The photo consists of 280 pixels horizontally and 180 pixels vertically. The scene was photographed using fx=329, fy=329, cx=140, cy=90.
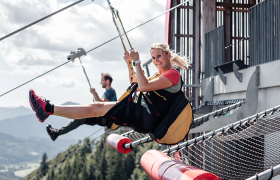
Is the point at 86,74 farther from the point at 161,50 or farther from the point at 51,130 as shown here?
→ the point at 161,50

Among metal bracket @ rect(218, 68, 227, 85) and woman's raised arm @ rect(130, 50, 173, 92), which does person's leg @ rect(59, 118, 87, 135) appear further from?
metal bracket @ rect(218, 68, 227, 85)

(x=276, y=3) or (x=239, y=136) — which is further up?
(x=276, y=3)

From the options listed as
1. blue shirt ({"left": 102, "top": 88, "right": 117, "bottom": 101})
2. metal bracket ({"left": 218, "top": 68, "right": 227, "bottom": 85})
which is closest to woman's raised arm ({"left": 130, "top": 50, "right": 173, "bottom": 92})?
blue shirt ({"left": 102, "top": 88, "right": 117, "bottom": 101})

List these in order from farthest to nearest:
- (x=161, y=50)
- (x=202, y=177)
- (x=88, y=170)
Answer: (x=88, y=170), (x=161, y=50), (x=202, y=177)

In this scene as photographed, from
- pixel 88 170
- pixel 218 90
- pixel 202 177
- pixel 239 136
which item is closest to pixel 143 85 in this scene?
pixel 202 177

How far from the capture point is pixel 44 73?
430 cm

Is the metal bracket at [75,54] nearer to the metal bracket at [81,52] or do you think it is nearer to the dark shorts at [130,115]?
the metal bracket at [81,52]

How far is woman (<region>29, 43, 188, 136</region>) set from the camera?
2.46 meters

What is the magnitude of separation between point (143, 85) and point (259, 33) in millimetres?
4122

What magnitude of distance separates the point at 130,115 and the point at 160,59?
0.53 meters

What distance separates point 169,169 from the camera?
7.82 ft

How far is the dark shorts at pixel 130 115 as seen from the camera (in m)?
2.49

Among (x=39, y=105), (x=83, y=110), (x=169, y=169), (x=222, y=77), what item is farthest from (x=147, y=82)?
(x=222, y=77)

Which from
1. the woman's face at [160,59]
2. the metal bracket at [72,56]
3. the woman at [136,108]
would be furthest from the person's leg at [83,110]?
the metal bracket at [72,56]
